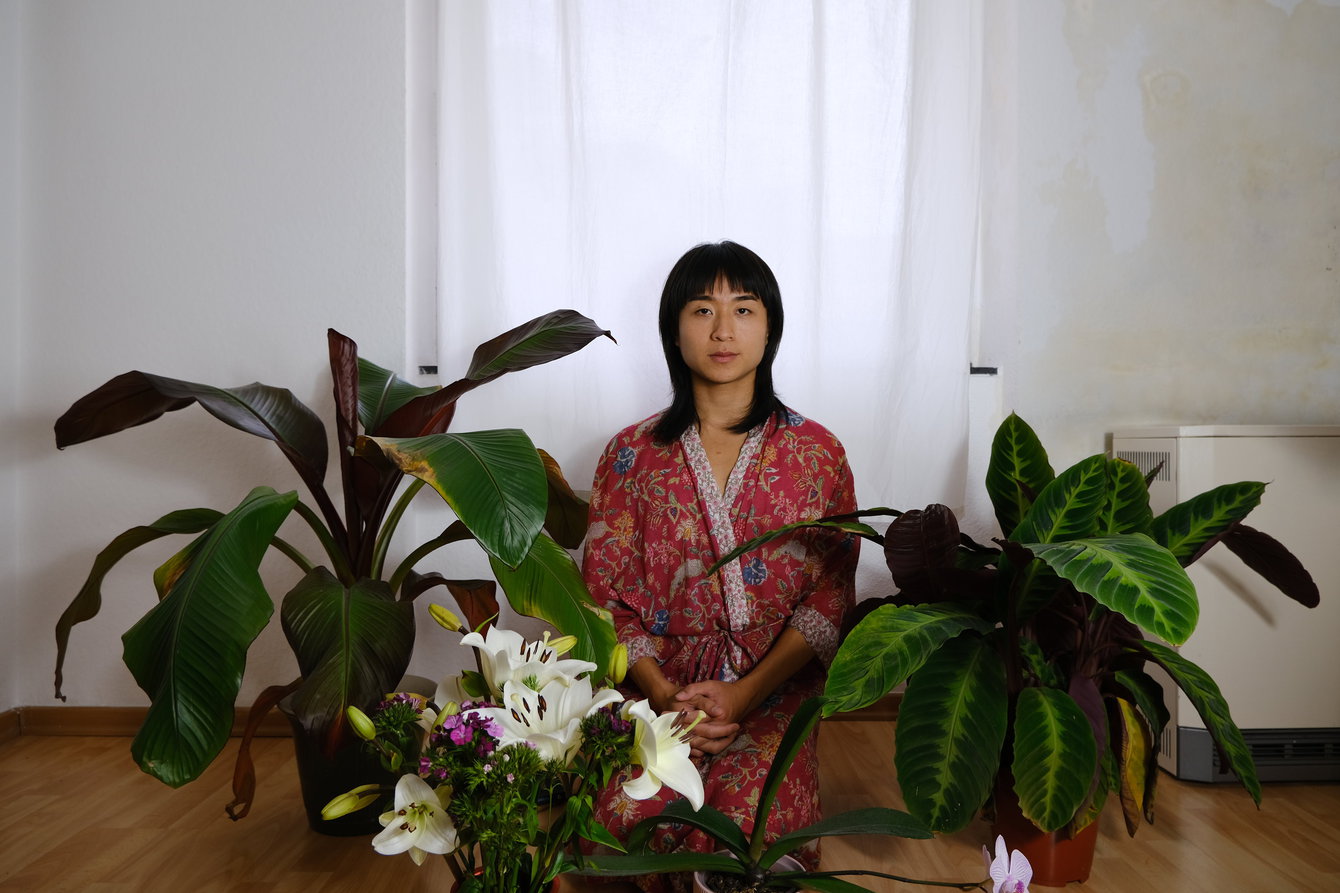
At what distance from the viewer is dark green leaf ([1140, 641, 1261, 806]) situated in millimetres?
1387

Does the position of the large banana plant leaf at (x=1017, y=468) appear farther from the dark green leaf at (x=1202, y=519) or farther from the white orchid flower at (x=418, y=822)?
the white orchid flower at (x=418, y=822)

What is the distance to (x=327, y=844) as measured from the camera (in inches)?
65.1

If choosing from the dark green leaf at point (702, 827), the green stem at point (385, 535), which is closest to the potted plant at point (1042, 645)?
the dark green leaf at point (702, 827)

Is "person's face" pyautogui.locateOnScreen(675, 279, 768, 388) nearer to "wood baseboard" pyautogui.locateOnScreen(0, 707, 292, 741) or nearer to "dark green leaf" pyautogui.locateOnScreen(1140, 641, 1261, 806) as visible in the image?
"dark green leaf" pyautogui.locateOnScreen(1140, 641, 1261, 806)

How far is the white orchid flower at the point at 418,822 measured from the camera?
69 centimetres

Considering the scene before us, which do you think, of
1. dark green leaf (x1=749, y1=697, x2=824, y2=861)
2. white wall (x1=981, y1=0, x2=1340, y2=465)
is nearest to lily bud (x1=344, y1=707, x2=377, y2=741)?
dark green leaf (x1=749, y1=697, x2=824, y2=861)

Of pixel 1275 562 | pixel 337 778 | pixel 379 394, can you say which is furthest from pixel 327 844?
pixel 1275 562

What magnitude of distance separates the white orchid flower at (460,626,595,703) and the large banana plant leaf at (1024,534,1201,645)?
28.6 inches

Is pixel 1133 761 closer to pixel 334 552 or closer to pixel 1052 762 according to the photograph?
pixel 1052 762

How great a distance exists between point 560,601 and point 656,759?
2.79ft

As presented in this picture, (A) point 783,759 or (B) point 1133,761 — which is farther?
(B) point 1133,761

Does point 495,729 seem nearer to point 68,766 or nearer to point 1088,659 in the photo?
point 1088,659

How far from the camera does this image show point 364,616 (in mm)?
1492

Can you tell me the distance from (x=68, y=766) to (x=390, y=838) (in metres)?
1.79
